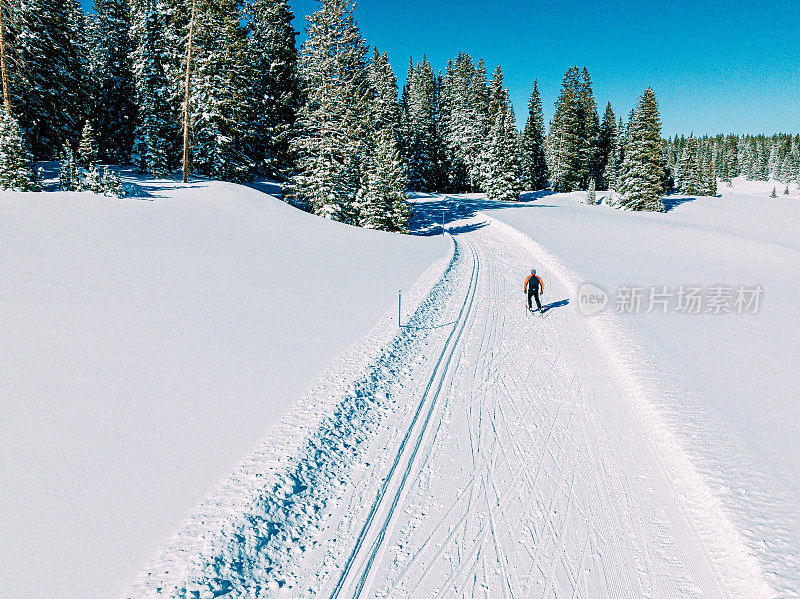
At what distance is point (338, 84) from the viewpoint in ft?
89.1

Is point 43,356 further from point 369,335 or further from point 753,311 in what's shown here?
point 753,311

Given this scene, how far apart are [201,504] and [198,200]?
20293mm

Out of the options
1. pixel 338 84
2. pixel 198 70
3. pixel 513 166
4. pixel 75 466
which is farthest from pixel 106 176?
pixel 513 166

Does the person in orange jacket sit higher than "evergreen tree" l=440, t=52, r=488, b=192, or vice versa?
"evergreen tree" l=440, t=52, r=488, b=192

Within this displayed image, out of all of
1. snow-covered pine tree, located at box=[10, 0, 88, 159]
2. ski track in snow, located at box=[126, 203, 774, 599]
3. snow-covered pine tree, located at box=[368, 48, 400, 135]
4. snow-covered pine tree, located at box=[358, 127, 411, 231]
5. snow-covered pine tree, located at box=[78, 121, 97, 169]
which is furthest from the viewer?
snow-covered pine tree, located at box=[368, 48, 400, 135]

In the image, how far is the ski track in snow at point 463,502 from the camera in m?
4.59

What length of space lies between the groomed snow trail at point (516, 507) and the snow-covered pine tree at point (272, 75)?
29540 millimetres

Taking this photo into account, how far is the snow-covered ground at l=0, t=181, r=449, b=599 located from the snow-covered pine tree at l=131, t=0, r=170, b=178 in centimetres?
1127

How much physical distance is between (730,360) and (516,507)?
8.32 meters

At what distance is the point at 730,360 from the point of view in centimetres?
1022

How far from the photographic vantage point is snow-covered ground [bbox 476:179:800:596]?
5.62m

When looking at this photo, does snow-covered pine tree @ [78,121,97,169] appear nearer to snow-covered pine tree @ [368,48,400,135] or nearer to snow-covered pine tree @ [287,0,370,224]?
snow-covered pine tree @ [287,0,370,224]

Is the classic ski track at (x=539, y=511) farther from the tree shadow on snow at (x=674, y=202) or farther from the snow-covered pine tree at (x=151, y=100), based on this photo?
the tree shadow on snow at (x=674, y=202)

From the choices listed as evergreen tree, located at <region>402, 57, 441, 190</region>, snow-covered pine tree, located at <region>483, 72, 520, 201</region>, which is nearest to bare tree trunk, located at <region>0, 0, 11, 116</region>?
evergreen tree, located at <region>402, 57, 441, 190</region>
